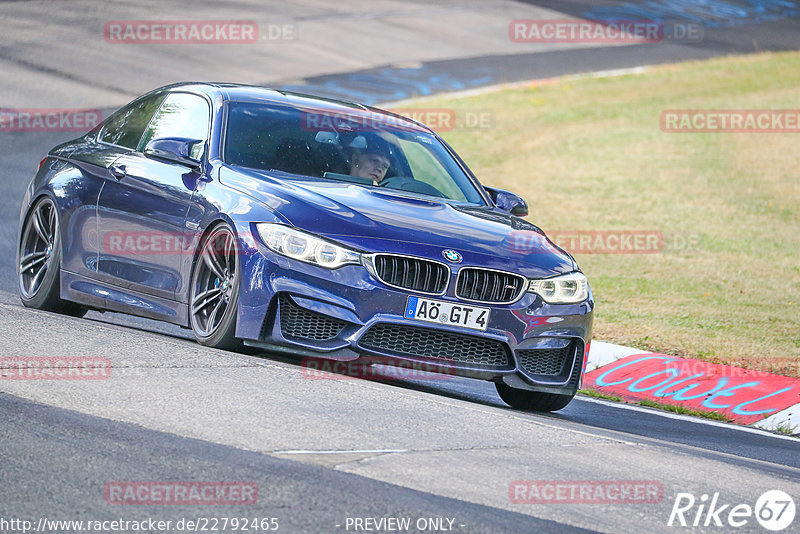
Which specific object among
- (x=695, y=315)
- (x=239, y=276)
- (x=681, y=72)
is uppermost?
(x=681, y=72)

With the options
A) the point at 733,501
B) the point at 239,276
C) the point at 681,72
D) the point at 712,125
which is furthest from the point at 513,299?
the point at 681,72

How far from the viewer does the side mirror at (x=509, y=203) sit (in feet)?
28.9

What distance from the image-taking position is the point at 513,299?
7.32m

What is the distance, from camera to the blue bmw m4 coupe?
7062mm

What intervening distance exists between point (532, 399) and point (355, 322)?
158cm

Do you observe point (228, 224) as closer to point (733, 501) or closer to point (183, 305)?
point (183, 305)

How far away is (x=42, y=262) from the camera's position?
360 inches

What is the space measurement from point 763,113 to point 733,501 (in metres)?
22.3

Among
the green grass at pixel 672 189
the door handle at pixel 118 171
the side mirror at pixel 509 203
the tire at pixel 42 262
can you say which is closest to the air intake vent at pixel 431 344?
the side mirror at pixel 509 203

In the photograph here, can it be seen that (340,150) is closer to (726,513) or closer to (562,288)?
(562,288)

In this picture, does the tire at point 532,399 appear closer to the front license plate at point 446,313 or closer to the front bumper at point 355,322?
the front bumper at point 355,322

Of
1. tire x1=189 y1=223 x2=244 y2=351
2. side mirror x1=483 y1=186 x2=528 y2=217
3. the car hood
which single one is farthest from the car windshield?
tire x1=189 y1=223 x2=244 y2=351

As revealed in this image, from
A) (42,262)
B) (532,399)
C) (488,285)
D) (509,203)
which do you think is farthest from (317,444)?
(42,262)

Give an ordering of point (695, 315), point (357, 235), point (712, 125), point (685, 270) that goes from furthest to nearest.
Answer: point (712, 125), point (685, 270), point (695, 315), point (357, 235)
